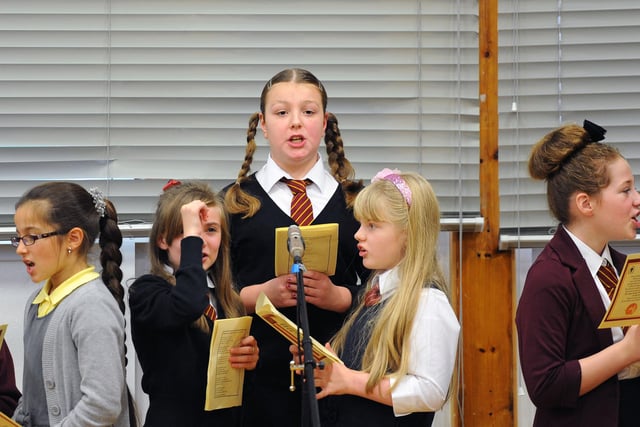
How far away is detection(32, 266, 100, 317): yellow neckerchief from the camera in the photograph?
2451 mm

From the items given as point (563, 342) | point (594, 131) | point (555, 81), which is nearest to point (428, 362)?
point (563, 342)

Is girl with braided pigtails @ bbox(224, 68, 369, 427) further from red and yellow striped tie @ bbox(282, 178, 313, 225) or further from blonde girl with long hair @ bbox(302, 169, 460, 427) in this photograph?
blonde girl with long hair @ bbox(302, 169, 460, 427)

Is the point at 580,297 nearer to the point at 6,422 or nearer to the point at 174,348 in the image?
the point at 174,348

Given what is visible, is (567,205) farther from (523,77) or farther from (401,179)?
(523,77)

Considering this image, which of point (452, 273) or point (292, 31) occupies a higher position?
point (292, 31)

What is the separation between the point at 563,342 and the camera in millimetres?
2359

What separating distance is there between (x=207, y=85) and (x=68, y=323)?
1335 millimetres

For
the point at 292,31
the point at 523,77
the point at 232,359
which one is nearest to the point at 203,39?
the point at 292,31

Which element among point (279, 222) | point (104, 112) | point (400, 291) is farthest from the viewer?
point (104, 112)

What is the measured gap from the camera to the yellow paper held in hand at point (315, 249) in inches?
97.7

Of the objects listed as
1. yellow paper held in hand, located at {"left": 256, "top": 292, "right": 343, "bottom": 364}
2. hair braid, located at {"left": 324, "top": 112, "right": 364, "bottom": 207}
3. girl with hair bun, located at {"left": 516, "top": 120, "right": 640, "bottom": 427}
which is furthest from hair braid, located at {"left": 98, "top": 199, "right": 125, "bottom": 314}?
girl with hair bun, located at {"left": 516, "top": 120, "right": 640, "bottom": 427}

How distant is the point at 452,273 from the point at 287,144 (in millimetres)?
958

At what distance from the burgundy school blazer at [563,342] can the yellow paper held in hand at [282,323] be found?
0.52 metres

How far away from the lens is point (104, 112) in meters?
3.40
